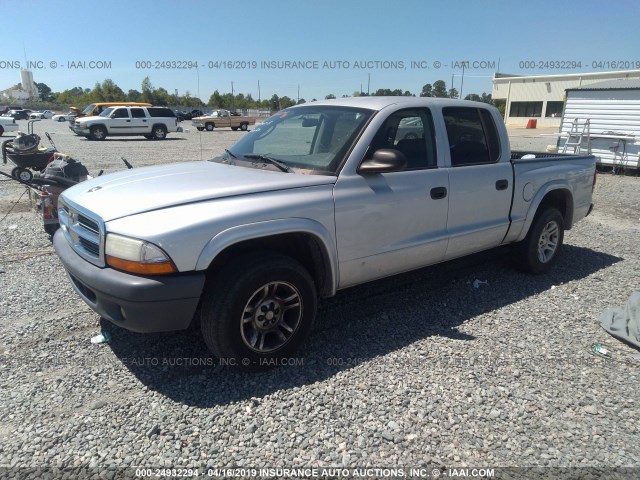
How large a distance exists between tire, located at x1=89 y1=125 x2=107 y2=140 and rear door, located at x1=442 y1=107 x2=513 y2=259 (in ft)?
82.9

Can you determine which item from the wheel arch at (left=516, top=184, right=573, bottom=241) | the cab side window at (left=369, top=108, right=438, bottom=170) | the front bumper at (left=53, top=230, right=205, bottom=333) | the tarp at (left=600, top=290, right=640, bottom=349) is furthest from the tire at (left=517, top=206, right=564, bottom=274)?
the front bumper at (left=53, top=230, right=205, bottom=333)

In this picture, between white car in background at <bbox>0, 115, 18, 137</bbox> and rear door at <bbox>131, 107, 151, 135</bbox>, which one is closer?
rear door at <bbox>131, 107, 151, 135</bbox>

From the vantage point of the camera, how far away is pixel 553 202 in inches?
221

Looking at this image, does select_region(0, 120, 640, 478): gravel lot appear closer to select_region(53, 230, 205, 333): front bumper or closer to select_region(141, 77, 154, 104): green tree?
select_region(53, 230, 205, 333): front bumper

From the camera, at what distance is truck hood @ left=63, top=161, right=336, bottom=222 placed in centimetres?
304

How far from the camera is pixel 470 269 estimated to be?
5.59 m

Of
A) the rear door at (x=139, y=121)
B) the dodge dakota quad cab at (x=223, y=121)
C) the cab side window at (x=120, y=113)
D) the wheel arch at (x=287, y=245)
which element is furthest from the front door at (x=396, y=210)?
the dodge dakota quad cab at (x=223, y=121)

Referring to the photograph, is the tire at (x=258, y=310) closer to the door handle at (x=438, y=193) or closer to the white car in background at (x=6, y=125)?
the door handle at (x=438, y=193)

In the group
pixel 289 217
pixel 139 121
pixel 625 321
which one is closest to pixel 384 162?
pixel 289 217

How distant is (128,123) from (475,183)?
26088mm

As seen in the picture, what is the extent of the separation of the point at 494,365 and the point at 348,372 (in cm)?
110

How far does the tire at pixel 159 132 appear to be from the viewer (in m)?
27.5

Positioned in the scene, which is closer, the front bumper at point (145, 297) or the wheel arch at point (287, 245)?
the front bumper at point (145, 297)

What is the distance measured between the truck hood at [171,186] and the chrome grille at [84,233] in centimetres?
6
